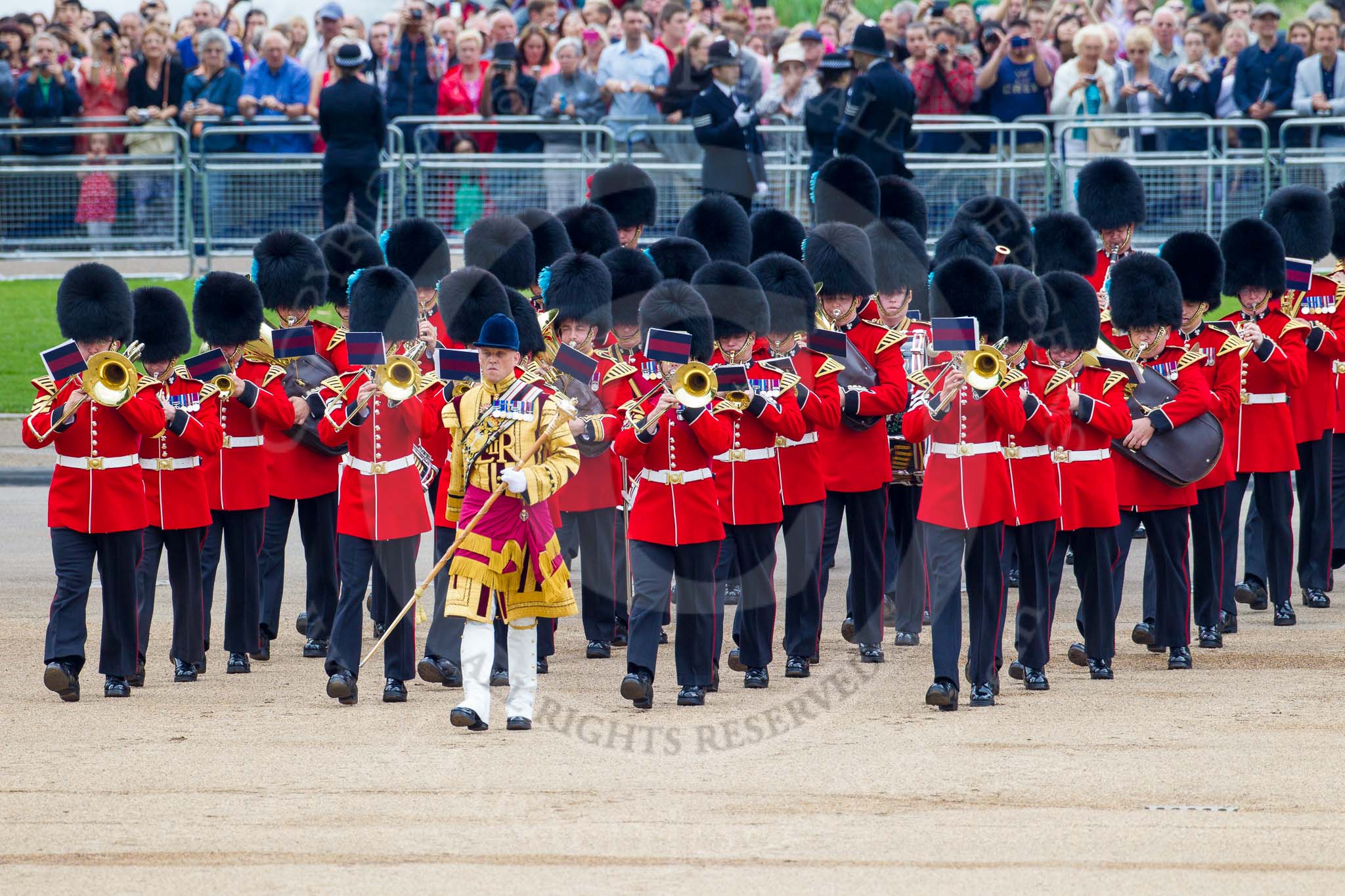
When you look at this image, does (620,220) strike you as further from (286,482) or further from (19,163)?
(19,163)

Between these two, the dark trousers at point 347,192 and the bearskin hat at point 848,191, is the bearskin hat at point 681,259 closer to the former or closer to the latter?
the bearskin hat at point 848,191

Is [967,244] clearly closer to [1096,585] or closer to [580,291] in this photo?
[580,291]

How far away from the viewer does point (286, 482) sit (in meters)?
7.87

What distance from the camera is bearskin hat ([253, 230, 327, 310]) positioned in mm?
8250

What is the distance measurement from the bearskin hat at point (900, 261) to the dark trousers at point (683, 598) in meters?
1.77

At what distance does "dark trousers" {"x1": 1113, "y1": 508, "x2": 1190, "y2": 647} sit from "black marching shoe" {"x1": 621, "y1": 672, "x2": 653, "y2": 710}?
1.71m

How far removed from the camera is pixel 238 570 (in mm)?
7578

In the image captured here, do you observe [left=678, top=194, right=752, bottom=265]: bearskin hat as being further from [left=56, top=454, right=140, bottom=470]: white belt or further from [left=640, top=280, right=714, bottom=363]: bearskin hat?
[left=56, top=454, right=140, bottom=470]: white belt

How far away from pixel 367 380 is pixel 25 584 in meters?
2.73

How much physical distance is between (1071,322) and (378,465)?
7.79ft

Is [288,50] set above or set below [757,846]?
above

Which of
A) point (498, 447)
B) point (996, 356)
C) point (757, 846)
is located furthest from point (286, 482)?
point (757, 846)

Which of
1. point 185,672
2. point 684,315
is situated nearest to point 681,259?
point 684,315

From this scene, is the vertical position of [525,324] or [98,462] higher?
[525,324]
